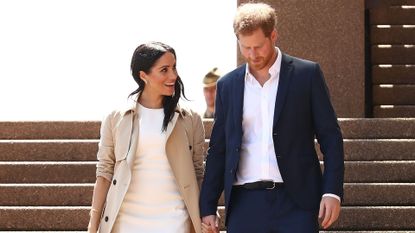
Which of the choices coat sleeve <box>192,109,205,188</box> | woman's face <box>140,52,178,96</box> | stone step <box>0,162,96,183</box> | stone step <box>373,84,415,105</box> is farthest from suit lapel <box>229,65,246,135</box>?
stone step <box>373,84,415,105</box>

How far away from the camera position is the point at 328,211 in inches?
226

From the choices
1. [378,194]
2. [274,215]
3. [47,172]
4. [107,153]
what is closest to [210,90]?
[47,172]

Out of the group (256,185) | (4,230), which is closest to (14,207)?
(4,230)

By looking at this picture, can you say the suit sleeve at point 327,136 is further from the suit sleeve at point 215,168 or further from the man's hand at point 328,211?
the suit sleeve at point 215,168

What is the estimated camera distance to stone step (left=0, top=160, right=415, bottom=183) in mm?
9797

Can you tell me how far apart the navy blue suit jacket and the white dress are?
0.90ft

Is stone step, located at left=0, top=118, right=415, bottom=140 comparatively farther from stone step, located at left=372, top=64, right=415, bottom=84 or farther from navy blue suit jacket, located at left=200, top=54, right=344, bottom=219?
navy blue suit jacket, located at left=200, top=54, right=344, bottom=219

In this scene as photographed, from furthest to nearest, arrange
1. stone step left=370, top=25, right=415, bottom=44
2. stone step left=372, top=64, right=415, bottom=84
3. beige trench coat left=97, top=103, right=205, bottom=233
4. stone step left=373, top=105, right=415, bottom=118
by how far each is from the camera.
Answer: stone step left=370, top=25, right=415, bottom=44
stone step left=372, top=64, right=415, bottom=84
stone step left=373, top=105, right=415, bottom=118
beige trench coat left=97, top=103, right=205, bottom=233

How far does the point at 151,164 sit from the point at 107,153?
295 mm

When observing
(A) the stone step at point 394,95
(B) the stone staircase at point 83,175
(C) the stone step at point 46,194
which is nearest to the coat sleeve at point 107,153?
(B) the stone staircase at point 83,175

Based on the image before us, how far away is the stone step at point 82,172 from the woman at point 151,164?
349 cm

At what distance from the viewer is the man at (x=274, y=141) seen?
5.86m

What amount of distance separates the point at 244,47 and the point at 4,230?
4324 millimetres

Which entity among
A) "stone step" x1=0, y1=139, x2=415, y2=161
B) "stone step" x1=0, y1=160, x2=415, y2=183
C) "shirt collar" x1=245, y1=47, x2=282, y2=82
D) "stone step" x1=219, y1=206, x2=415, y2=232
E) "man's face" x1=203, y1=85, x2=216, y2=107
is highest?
"shirt collar" x1=245, y1=47, x2=282, y2=82
